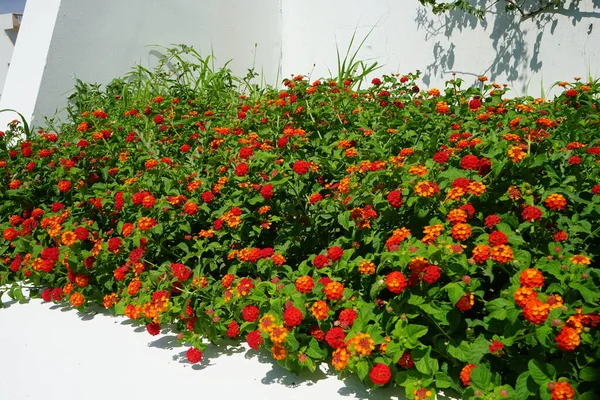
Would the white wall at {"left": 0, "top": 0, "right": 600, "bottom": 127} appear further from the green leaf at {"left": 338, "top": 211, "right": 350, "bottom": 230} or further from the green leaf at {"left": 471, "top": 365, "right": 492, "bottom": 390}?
the green leaf at {"left": 471, "top": 365, "right": 492, "bottom": 390}

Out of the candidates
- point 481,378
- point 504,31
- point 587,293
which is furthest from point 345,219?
point 504,31

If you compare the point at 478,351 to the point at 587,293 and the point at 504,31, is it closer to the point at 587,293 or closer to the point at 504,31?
the point at 587,293

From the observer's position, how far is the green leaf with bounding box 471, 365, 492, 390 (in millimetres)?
1479

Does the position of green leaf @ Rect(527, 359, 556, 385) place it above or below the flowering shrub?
below

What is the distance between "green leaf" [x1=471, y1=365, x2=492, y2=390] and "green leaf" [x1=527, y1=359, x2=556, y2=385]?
0.13 m

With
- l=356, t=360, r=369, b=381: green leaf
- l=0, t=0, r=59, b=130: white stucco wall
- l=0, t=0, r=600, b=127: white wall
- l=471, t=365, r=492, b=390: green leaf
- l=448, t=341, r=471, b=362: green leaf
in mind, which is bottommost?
l=356, t=360, r=369, b=381: green leaf

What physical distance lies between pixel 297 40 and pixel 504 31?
2.25 meters

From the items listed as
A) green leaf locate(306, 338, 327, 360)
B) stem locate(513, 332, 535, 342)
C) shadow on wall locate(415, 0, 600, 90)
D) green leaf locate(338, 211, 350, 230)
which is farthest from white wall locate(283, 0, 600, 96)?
green leaf locate(306, 338, 327, 360)

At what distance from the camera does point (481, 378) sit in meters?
1.49

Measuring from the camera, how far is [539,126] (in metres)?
1.97

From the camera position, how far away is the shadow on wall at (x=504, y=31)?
4.02m

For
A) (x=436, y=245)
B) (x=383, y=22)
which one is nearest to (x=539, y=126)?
(x=436, y=245)

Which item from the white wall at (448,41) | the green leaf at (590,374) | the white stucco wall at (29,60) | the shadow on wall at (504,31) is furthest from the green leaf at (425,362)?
the white stucco wall at (29,60)

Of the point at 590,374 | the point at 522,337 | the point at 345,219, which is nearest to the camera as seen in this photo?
the point at 590,374
